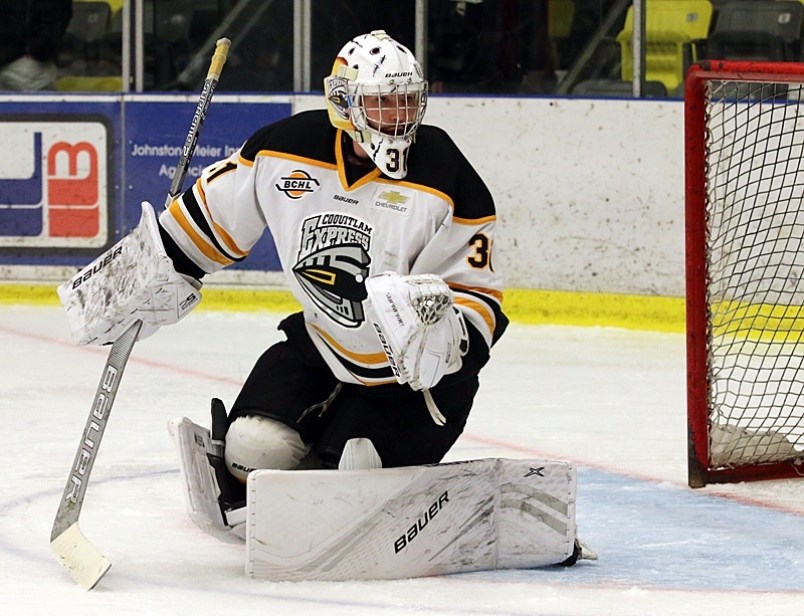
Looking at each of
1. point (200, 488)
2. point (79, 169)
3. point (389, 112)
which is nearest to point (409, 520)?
point (200, 488)

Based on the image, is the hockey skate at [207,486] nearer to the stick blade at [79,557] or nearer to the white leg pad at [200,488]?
the white leg pad at [200,488]

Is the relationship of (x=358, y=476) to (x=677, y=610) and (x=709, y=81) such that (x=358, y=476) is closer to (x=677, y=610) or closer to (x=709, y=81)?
(x=677, y=610)

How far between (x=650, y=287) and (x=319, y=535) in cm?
346

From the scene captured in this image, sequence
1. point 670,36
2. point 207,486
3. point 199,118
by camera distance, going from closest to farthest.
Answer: point 207,486, point 199,118, point 670,36

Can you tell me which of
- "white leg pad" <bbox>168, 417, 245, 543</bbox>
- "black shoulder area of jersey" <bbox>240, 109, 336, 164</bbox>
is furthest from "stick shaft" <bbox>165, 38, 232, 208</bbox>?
"white leg pad" <bbox>168, 417, 245, 543</bbox>

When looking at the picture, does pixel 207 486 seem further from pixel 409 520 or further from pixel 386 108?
pixel 386 108

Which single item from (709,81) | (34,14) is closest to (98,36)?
(34,14)

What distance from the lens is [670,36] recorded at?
6.21 metres

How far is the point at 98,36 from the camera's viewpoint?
6.73m

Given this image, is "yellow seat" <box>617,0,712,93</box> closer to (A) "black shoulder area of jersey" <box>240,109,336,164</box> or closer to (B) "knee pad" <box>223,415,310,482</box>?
(A) "black shoulder area of jersey" <box>240,109,336,164</box>

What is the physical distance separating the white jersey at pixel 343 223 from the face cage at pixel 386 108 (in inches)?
3.6

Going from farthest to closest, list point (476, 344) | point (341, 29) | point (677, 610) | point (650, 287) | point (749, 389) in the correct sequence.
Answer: point (341, 29) → point (650, 287) → point (749, 389) → point (476, 344) → point (677, 610)

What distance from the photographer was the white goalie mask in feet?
9.20

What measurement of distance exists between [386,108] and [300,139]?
201 millimetres
